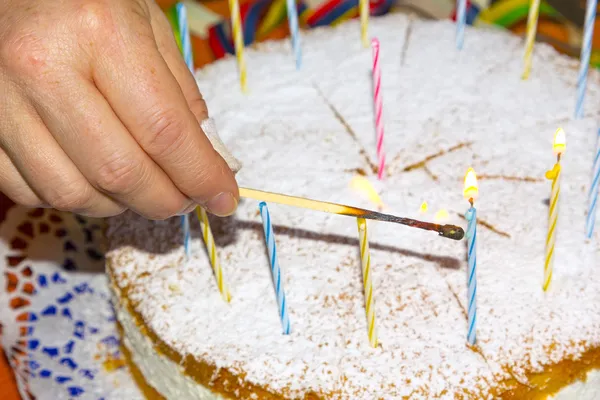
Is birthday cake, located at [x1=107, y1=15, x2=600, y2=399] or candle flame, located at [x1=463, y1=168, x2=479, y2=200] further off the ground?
candle flame, located at [x1=463, y1=168, x2=479, y2=200]

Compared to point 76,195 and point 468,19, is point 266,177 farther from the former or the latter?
point 468,19

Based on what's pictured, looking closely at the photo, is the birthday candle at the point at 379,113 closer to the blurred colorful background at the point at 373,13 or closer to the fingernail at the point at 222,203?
the fingernail at the point at 222,203

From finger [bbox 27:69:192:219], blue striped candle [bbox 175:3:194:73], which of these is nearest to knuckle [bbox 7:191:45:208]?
finger [bbox 27:69:192:219]

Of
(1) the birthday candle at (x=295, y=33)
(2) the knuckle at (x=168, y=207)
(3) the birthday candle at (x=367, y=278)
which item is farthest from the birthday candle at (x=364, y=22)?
(2) the knuckle at (x=168, y=207)

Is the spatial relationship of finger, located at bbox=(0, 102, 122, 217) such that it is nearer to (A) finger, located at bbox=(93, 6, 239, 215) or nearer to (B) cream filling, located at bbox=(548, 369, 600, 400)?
(A) finger, located at bbox=(93, 6, 239, 215)

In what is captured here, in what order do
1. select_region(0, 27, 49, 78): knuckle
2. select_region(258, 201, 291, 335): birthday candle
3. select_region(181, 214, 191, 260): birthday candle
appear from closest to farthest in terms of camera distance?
select_region(0, 27, 49, 78): knuckle < select_region(258, 201, 291, 335): birthday candle < select_region(181, 214, 191, 260): birthday candle

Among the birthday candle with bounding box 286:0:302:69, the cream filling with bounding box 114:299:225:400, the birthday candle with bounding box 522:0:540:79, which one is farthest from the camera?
the birthday candle with bounding box 286:0:302:69
